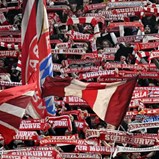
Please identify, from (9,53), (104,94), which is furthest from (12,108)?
(9,53)

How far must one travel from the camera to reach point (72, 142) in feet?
50.5

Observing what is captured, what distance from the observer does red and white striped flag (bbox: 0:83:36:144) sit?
14070 mm

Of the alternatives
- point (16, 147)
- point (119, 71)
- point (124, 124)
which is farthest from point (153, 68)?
point (16, 147)

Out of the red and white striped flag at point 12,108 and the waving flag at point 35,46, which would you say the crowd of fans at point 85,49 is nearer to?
the waving flag at point 35,46

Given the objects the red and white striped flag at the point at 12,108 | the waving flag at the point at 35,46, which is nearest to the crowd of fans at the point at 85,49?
the waving flag at the point at 35,46

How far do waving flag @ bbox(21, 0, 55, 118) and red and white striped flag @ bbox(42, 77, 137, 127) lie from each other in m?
0.66

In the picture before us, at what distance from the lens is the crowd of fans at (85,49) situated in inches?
637

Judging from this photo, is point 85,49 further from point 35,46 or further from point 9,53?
point 35,46

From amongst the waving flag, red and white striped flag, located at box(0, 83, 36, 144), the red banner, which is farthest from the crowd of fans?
red and white striped flag, located at box(0, 83, 36, 144)

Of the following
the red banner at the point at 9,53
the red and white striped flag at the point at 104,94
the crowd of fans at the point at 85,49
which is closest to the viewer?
the red and white striped flag at the point at 104,94

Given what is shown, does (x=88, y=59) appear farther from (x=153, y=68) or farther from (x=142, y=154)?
(x=142, y=154)

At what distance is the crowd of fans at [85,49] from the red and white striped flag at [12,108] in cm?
153

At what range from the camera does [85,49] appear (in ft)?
66.7

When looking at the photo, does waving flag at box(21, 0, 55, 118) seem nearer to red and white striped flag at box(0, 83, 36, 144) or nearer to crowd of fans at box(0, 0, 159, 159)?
red and white striped flag at box(0, 83, 36, 144)
